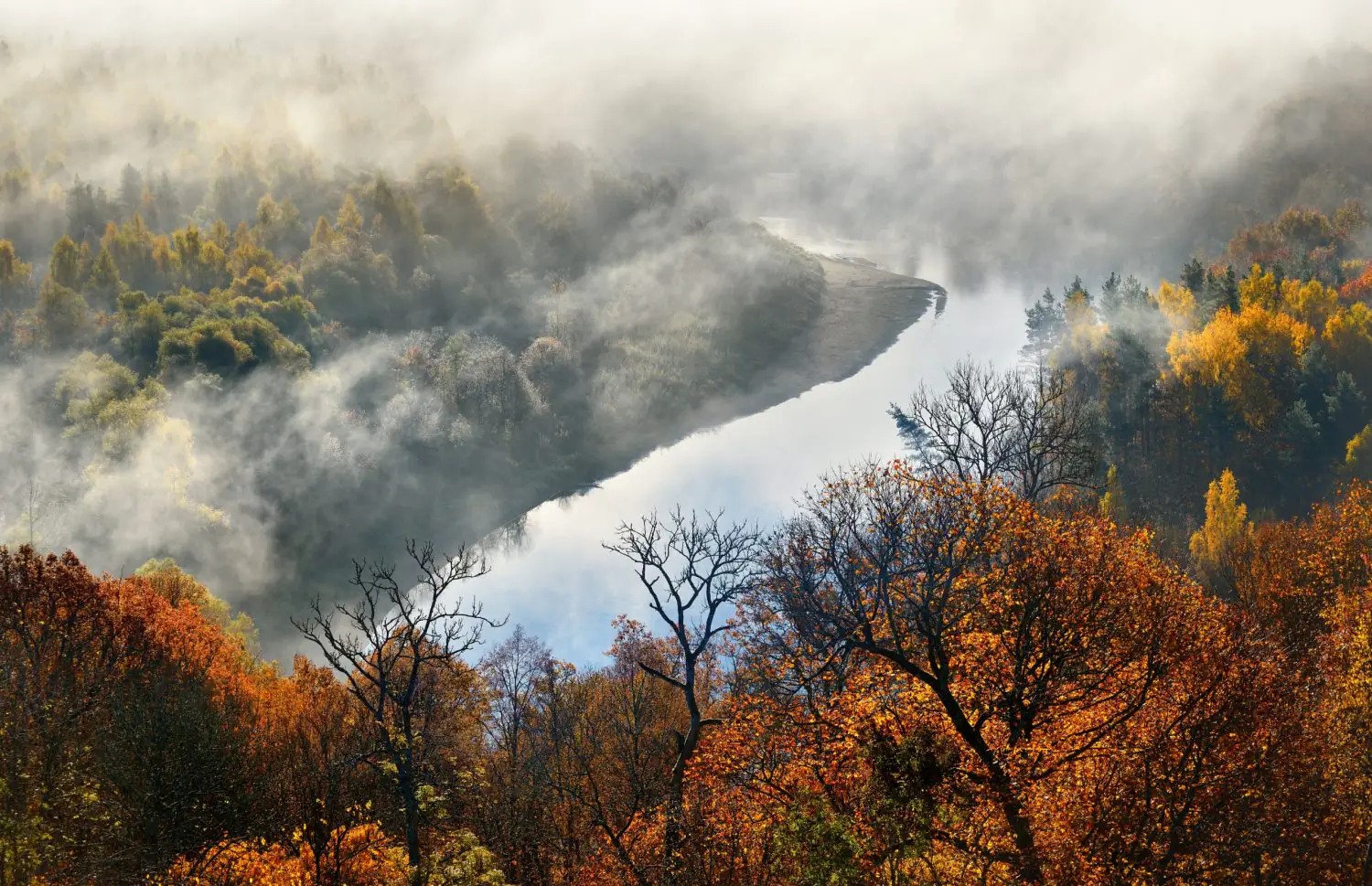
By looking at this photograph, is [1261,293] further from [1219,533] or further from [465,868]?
[465,868]

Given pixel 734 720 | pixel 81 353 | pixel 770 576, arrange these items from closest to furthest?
pixel 734 720 → pixel 770 576 → pixel 81 353

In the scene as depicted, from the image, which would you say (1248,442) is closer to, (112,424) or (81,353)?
(112,424)

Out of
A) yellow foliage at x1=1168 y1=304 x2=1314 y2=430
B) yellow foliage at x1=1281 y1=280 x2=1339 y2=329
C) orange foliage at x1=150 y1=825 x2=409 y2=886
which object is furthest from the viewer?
yellow foliage at x1=1281 y1=280 x2=1339 y2=329

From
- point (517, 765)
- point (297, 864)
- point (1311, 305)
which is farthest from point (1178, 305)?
point (297, 864)

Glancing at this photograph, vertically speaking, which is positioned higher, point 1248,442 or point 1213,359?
point 1213,359

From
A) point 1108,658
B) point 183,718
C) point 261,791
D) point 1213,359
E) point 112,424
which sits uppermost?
point 112,424

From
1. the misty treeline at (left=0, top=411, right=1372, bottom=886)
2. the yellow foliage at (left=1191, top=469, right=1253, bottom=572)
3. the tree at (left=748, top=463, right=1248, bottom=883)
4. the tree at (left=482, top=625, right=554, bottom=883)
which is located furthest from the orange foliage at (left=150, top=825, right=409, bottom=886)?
the yellow foliage at (left=1191, top=469, right=1253, bottom=572)

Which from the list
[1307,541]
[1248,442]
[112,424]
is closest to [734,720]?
[1307,541]

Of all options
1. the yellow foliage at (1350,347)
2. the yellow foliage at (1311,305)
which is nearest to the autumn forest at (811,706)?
the yellow foliage at (1350,347)

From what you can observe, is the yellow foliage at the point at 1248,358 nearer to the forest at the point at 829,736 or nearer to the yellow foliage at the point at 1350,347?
the yellow foliage at the point at 1350,347

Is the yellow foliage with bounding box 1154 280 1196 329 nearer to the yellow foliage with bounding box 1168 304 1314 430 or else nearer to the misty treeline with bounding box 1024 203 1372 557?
the misty treeline with bounding box 1024 203 1372 557

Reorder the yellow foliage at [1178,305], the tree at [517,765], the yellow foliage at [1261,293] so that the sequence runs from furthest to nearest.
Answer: the yellow foliage at [1178,305] < the yellow foliage at [1261,293] < the tree at [517,765]
